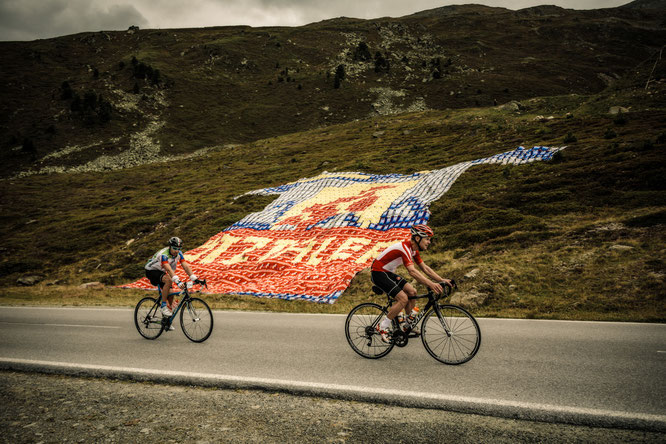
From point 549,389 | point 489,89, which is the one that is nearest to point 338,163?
point 549,389

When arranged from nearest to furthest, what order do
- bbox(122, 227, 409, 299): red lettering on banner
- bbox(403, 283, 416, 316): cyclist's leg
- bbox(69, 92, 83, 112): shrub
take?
bbox(403, 283, 416, 316): cyclist's leg < bbox(122, 227, 409, 299): red lettering on banner < bbox(69, 92, 83, 112): shrub

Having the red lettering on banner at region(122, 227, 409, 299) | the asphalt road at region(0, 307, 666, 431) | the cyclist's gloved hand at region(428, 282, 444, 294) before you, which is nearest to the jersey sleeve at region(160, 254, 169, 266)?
the asphalt road at region(0, 307, 666, 431)

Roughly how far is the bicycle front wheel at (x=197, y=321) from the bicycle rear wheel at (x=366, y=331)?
409 cm

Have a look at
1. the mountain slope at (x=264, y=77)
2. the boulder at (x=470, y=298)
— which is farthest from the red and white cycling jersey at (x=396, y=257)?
the mountain slope at (x=264, y=77)

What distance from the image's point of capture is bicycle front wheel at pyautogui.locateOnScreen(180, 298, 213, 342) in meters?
9.58

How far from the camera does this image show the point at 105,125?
8000 cm

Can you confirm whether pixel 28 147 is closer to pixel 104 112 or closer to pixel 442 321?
pixel 104 112

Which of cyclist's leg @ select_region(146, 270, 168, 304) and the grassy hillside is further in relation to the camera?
the grassy hillside

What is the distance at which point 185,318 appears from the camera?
387 inches

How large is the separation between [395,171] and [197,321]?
93.6 ft

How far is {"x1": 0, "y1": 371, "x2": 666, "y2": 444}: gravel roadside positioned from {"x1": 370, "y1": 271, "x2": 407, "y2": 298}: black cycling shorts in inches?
87.7

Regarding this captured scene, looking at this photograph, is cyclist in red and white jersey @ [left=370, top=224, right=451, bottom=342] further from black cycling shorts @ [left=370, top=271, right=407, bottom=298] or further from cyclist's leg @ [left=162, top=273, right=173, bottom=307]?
cyclist's leg @ [left=162, top=273, right=173, bottom=307]

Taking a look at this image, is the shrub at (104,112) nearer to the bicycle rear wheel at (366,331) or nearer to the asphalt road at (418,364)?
the asphalt road at (418,364)

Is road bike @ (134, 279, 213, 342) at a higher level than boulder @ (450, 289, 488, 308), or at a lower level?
higher
